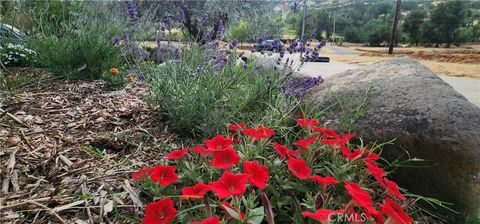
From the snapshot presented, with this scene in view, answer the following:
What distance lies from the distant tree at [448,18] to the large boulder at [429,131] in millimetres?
8532

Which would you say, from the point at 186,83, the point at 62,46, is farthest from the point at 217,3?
the point at 186,83

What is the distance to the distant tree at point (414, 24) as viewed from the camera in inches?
448

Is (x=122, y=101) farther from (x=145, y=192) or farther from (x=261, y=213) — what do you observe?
(x=261, y=213)

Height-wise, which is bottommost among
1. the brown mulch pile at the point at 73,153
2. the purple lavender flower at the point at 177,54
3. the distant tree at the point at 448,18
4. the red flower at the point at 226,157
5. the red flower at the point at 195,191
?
the brown mulch pile at the point at 73,153

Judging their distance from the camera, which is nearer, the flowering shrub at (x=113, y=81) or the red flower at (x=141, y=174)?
the red flower at (x=141, y=174)

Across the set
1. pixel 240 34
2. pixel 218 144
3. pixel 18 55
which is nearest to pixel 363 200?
pixel 218 144

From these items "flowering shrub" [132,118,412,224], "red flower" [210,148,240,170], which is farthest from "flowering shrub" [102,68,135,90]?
"red flower" [210,148,240,170]

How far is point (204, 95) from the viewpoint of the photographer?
6.45 ft

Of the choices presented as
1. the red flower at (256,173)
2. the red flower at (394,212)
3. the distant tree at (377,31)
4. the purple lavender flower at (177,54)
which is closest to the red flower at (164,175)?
the red flower at (256,173)

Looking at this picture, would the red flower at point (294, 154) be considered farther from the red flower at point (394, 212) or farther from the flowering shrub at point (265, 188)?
the red flower at point (394, 212)

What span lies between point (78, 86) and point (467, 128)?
8.91ft

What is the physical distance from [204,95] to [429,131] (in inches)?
47.5

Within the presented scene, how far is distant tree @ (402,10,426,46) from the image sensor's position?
11.4 metres

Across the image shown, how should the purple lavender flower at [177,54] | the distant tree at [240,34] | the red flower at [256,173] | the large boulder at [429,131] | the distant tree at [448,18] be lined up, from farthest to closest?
1. the distant tree at [448,18]
2. the distant tree at [240,34]
3. the purple lavender flower at [177,54]
4. the large boulder at [429,131]
5. the red flower at [256,173]
